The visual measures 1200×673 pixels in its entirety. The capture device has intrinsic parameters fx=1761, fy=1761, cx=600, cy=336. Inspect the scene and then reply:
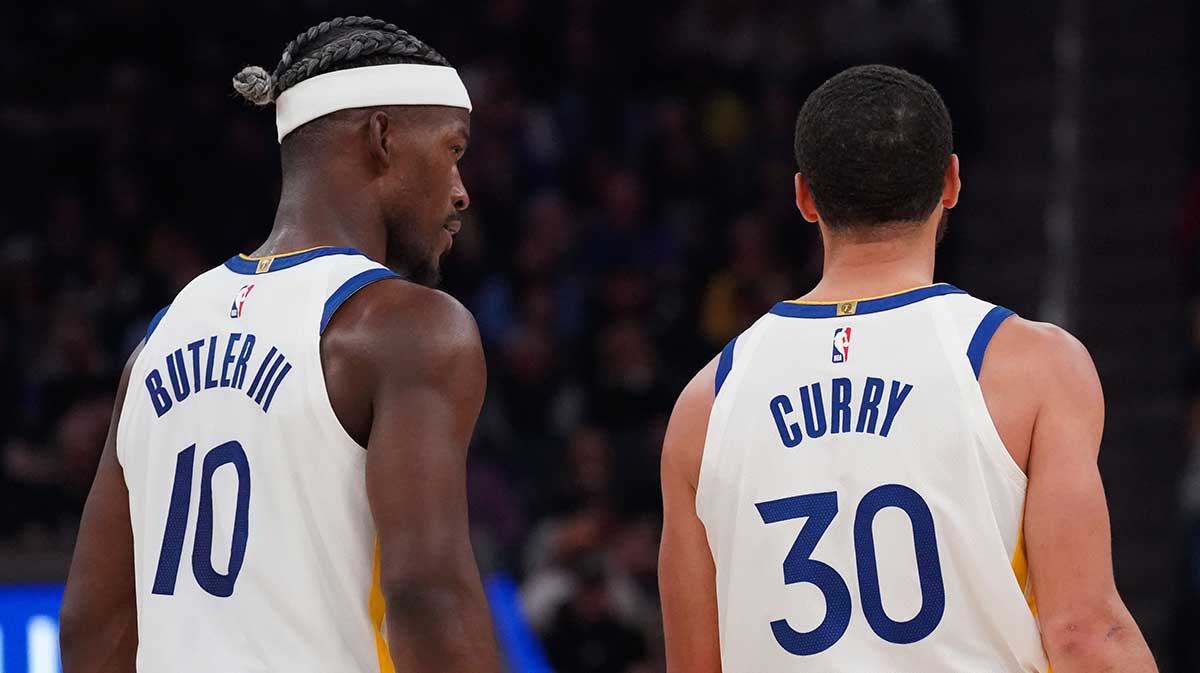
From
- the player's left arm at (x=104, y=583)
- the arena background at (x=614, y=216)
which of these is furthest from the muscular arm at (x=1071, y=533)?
the arena background at (x=614, y=216)

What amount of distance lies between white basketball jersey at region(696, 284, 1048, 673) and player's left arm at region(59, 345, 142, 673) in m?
1.17

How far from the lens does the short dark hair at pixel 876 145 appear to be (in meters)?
3.16

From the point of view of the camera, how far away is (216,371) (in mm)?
3332

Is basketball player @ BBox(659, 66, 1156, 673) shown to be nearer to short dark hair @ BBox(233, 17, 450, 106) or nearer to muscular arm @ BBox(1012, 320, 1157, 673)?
muscular arm @ BBox(1012, 320, 1157, 673)

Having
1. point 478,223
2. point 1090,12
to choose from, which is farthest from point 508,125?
point 1090,12

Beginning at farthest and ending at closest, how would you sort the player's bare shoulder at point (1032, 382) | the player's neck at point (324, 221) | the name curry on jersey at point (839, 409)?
1. the player's neck at point (324, 221)
2. the name curry on jersey at point (839, 409)
3. the player's bare shoulder at point (1032, 382)

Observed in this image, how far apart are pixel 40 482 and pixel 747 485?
6386 mm

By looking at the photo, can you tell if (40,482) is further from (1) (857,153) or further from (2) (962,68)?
(2) (962,68)

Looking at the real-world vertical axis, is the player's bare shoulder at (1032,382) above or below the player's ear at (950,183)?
below

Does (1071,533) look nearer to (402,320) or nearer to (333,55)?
(402,320)

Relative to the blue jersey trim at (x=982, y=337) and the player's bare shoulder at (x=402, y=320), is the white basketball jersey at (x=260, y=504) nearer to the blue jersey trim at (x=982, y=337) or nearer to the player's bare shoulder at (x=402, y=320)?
the player's bare shoulder at (x=402, y=320)

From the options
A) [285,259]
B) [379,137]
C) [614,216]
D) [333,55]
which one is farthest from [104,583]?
[614,216]

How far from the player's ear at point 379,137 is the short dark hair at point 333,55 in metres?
0.12

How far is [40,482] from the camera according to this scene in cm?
879
